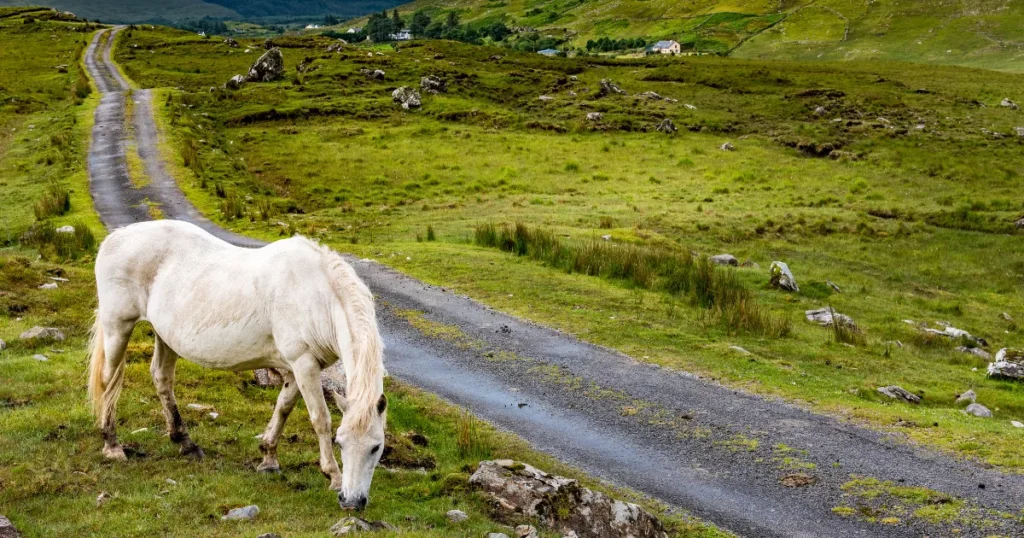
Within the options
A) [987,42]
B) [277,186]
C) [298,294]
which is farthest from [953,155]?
[987,42]

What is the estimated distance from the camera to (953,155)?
4803cm

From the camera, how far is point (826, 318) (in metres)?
21.1

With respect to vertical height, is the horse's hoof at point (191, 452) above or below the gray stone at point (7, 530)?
below

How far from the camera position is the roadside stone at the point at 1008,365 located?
17078 mm

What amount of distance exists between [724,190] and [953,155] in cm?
1740

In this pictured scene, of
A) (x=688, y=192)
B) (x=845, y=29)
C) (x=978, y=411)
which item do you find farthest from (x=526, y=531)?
(x=845, y=29)

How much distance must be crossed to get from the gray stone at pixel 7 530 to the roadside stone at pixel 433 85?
6201 centimetres

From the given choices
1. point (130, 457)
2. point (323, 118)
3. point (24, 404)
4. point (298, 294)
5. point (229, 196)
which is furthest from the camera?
point (323, 118)

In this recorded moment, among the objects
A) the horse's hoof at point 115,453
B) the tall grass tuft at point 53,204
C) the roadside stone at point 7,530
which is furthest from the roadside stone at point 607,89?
the roadside stone at point 7,530

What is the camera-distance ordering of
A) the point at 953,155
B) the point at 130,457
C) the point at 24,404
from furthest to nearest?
the point at 953,155
the point at 24,404
the point at 130,457

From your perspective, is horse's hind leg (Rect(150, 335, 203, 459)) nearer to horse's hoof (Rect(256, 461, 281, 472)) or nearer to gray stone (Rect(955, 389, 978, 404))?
horse's hoof (Rect(256, 461, 281, 472))

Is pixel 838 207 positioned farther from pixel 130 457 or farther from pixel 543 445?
pixel 130 457

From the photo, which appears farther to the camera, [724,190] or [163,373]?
[724,190]

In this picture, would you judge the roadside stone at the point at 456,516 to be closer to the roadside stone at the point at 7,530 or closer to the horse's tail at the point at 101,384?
the roadside stone at the point at 7,530
